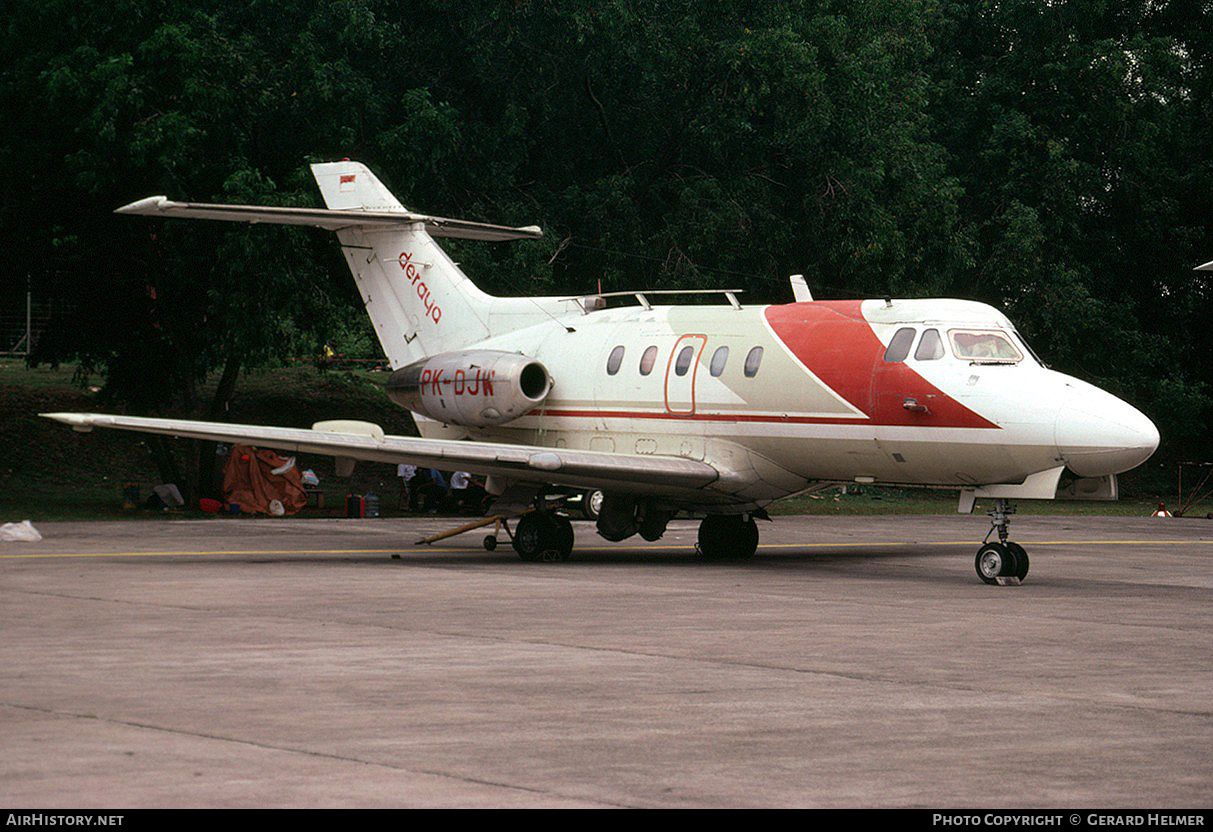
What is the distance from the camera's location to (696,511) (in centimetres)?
2211

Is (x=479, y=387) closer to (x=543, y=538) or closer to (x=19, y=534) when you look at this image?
(x=543, y=538)

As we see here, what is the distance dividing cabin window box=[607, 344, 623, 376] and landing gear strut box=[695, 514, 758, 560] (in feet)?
7.53

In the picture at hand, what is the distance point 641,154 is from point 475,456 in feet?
67.8

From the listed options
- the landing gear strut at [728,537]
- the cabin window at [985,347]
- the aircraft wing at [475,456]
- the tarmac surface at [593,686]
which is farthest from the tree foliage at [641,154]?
the cabin window at [985,347]

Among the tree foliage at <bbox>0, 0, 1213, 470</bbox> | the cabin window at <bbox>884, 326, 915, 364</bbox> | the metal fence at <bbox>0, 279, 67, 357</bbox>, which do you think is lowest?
the metal fence at <bbox>0, 279, 67, 357</bbox>

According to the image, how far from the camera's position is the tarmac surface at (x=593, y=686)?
764cm

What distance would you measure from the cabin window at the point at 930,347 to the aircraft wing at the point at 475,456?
9.92 ft

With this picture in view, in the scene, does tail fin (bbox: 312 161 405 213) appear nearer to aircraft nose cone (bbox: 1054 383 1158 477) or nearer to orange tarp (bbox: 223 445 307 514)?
orange tarp (bbox: 223 445 307 514)

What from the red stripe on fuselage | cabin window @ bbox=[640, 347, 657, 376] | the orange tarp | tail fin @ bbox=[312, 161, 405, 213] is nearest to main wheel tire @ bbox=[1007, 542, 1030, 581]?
the red stripe on fuselage

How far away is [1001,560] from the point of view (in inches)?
729

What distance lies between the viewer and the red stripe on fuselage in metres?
19.1

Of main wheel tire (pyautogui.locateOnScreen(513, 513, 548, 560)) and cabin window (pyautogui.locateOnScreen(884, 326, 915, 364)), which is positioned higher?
cabin window (pyautogui.locateOnScreen(884, 326, 915, 364))

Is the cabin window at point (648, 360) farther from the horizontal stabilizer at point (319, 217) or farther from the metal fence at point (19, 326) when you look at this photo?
the metal fence at point (19, 326)

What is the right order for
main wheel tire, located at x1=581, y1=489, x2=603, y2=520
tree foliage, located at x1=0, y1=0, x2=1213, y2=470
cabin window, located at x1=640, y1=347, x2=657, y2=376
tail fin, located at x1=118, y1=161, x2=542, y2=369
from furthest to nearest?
tree foliage, located at x1=0, y1=0, x2=1213, y2=470 < main wheel tire, located at x1=581, y1=489, x2=603, y2=520 < tail fin, located at x1=118, y1=161, x2=542, y2=369 < cabin window, located at x1=640, y1=347, x2=657, y2=376
